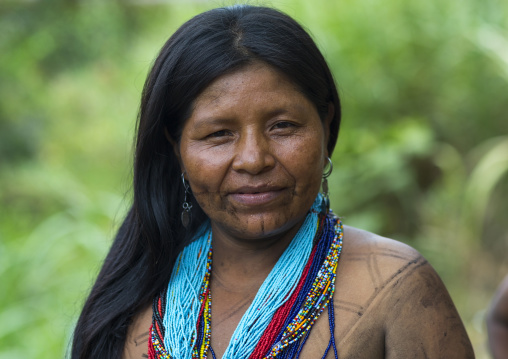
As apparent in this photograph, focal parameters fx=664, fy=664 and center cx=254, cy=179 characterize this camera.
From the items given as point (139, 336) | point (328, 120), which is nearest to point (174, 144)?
point (328, 120)

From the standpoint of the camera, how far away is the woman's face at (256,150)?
1957 millimetres

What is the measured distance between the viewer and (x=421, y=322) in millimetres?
1935

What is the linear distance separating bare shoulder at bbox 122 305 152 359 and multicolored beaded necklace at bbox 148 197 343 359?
0.04 metres

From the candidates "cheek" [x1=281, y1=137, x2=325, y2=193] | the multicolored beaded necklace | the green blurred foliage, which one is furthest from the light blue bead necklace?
the green blurred foliage

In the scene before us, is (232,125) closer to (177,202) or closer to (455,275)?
(177,202)

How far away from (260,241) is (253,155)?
39cm

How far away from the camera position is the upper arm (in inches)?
75.7

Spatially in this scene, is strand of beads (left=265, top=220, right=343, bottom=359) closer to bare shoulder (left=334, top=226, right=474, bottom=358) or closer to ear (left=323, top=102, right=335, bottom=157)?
bare shoulder (left=334, top=226, right=474, bottom=358)

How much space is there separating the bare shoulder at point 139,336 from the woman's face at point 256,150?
0.48m

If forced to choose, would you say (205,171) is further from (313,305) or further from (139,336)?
(139,336)

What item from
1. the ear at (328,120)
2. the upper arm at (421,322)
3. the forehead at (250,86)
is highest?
the forehead at (250,86)

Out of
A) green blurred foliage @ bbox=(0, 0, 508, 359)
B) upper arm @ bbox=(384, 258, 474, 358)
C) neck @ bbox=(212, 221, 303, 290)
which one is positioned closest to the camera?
upper arm @ bbox=(384, 258, 474, 358)

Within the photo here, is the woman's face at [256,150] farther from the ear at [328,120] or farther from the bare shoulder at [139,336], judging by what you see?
the bare shoulder at [139,336]

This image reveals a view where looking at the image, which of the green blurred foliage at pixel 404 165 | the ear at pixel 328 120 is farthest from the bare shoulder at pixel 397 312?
the green blurred foliage at pixel 404 165
